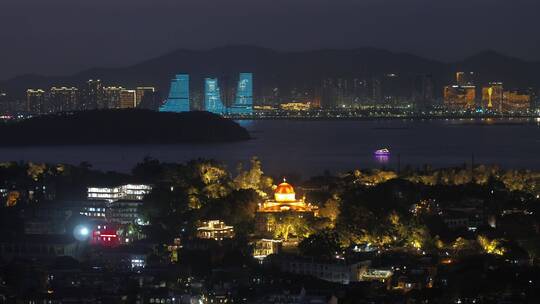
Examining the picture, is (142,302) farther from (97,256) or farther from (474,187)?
(474,187)

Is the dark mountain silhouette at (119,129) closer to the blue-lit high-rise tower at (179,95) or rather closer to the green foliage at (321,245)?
the blue-lit high-rise tower at (179,95)

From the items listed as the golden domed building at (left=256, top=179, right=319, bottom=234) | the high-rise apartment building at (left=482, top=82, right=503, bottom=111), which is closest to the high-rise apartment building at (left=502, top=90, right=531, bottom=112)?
the high-rise apartment building at (left=482, top=82, right=503, bottom=111)

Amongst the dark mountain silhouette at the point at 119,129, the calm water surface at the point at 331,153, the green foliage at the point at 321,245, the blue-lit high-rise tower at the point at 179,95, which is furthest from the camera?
the blue-lit high-rise tower at the point at 179,95

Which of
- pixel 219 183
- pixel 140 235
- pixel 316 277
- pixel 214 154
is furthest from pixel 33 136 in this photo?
pixel 316 277

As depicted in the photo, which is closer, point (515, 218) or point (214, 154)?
point (515, 218)

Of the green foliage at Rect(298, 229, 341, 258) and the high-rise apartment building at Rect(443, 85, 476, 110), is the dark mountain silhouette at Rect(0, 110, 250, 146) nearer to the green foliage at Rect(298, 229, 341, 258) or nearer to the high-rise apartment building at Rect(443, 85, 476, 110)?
the high-rise apartment building at Rect(443, 85, 476, 110)

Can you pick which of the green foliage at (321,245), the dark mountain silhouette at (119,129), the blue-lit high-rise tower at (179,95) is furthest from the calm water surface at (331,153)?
the blue-lit high-rise tower at (179,95)
